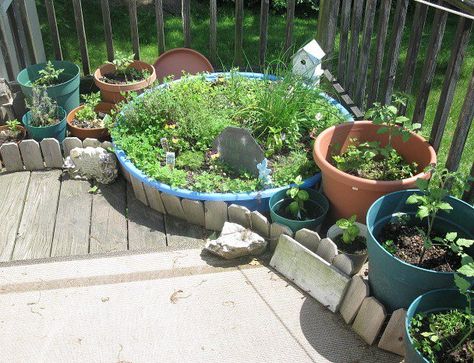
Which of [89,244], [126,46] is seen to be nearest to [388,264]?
[89,244]

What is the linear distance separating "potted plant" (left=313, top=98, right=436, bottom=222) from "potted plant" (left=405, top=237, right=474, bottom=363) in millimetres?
694

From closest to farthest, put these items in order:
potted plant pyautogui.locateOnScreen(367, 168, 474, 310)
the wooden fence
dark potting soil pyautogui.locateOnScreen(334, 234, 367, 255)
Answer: potted plant pyautogui.locateOnScreen(367, 168, 474, 310) < the wooden fence < dark potting soil pyautogui.locateOnScreen(334, 234, 367, 255)

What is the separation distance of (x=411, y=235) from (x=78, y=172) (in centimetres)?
225

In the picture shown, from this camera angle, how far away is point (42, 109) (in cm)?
385

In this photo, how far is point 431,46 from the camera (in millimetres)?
3002

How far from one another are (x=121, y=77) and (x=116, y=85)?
0.27m

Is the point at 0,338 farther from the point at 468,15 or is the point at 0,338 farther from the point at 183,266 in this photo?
the point at 468,15

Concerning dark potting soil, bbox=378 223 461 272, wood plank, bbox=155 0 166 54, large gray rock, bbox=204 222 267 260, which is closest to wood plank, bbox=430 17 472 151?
dark potting soil, bbox=378 223 461 272

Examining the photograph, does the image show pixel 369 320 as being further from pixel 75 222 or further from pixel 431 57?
pixel 75 222

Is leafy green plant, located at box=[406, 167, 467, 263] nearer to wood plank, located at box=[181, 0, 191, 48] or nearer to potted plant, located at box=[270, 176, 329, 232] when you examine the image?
potted plant, located at box=[270, 176, 329, 232]

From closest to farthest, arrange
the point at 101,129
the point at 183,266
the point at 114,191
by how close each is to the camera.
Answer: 1. the point at 183,266
2. the point at 114,191
3. the point at 101,129

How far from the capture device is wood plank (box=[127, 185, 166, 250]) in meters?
3.25

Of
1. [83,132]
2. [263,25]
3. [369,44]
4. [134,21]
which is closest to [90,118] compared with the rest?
[83,132]

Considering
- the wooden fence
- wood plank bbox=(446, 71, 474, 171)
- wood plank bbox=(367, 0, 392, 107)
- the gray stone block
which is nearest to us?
the gray stone block
